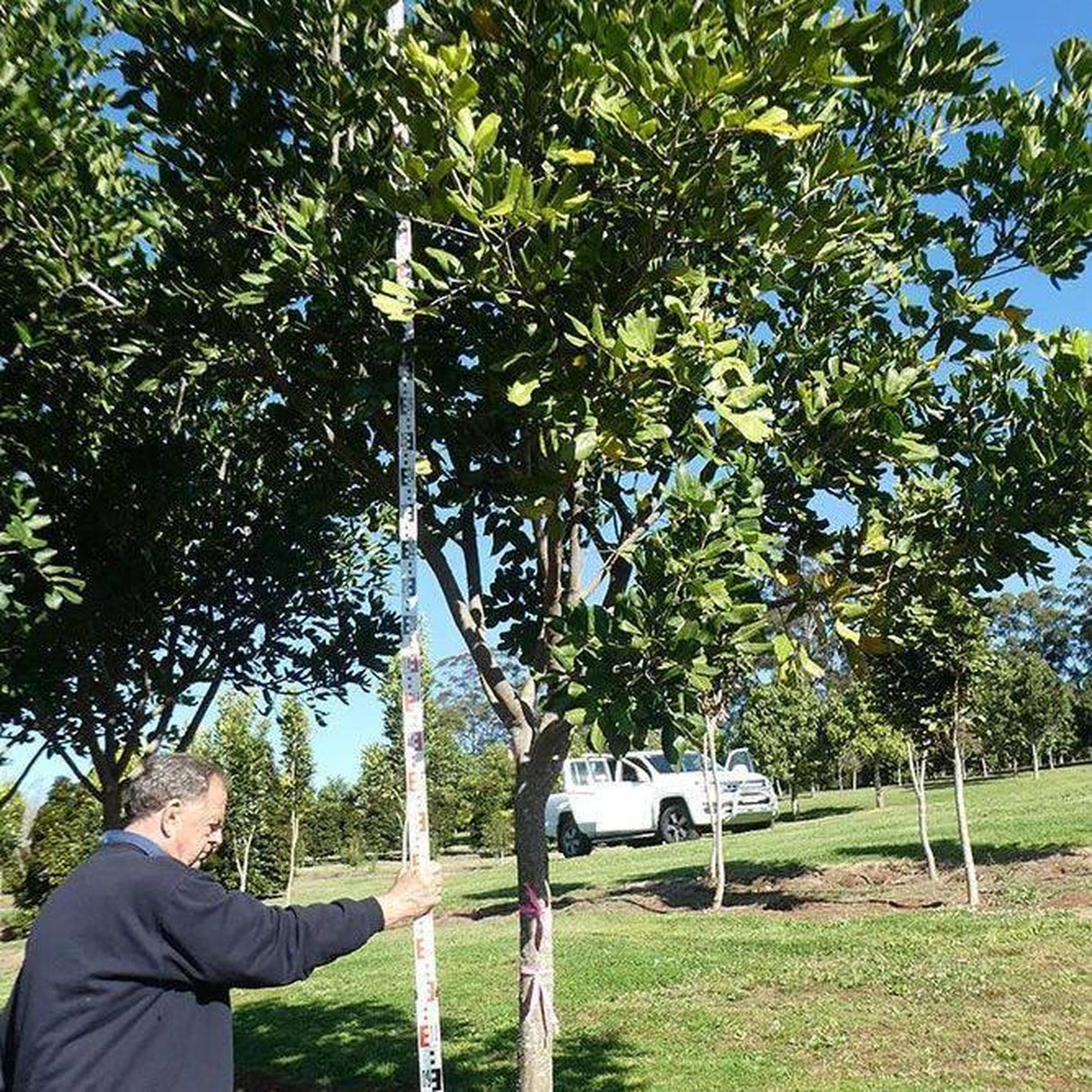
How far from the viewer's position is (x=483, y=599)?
5754 millimetres

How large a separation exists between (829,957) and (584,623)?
29.6ft

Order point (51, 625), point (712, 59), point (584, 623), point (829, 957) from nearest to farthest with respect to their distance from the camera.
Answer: point (712, 59), point (584, 623), point (51, 625), point (829, 957)

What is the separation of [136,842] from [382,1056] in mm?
6760

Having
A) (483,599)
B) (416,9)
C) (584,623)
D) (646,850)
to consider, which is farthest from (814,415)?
(646,850)

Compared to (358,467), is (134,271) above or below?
above

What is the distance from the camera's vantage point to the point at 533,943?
5.24 m

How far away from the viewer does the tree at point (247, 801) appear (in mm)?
27656

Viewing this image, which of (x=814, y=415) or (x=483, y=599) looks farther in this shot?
(x=483, y=599)

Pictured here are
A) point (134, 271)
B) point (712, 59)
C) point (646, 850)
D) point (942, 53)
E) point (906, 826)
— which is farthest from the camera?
point (646, 850)

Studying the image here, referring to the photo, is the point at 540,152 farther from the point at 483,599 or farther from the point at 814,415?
the point at 483,599

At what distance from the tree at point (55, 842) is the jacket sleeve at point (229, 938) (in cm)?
2140

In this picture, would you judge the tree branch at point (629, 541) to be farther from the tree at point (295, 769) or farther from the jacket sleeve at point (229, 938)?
the tree at point (295, 769)

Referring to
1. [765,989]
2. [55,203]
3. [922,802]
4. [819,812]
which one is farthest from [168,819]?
[819,812]

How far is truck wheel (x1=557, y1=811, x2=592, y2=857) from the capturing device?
25109 millimetres
